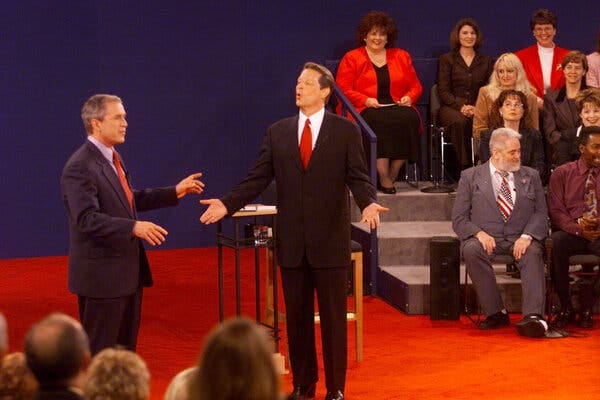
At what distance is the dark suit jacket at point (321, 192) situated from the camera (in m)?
5.31

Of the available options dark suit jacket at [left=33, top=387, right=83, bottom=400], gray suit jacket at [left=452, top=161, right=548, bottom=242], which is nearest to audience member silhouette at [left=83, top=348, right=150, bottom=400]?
dark suit jacket at [left=33, top=387, right=83, bottom=400]

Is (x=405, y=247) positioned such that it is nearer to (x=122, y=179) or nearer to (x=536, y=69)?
(x=536, y=69)

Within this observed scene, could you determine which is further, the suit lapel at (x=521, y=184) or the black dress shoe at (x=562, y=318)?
the suit lapel at (x=521, y=184)

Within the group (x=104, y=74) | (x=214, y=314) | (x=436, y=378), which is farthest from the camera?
(x=104, y=74)

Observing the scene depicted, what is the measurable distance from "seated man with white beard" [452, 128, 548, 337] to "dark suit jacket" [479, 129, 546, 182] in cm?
81

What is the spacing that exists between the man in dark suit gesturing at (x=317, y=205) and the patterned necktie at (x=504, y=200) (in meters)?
2.27

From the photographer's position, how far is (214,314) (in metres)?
7.76

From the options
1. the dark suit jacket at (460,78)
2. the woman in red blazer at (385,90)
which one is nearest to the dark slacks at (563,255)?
the woman in red blazer at (385,90)

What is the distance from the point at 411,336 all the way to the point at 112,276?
2551 mm

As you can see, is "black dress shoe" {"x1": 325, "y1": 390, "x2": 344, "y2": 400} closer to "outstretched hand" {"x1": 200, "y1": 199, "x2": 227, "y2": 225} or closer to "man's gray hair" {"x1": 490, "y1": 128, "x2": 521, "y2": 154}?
"outstretched hand" {"x1": 200, "y1": 199, "x2": 227, "y2": 225}

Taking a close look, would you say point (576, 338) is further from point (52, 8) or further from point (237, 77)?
point (52, 8)

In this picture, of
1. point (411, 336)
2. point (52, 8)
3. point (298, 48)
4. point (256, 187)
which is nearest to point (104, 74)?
point (52, 8)

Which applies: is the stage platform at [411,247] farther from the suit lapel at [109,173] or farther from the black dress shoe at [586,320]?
the suit lapel at [109,173]

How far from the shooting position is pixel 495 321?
7230 millimetres
